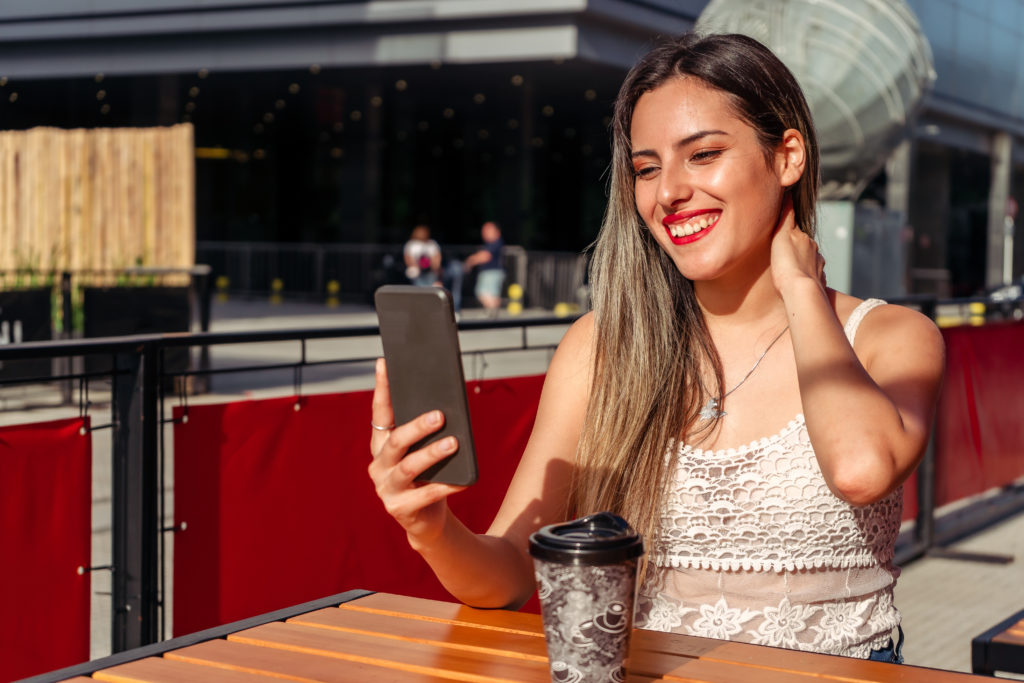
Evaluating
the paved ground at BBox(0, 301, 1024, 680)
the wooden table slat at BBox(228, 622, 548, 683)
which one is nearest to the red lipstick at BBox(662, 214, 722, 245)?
the wooden table slat at BBox(228, 622, 548, 683)

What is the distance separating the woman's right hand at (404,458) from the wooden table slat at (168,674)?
0.34 m

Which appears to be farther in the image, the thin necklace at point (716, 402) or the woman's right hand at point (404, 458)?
the thin necklace at point (716, 402)

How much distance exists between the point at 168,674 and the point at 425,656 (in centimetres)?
41

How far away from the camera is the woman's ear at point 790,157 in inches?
98.8

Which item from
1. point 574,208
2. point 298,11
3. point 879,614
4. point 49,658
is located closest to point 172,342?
point 49,658

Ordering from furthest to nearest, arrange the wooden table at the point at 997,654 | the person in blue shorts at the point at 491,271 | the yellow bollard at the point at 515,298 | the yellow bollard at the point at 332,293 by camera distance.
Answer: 1. the yellow bollard at the point at 332,293
2. the yellow bollard at the point at 515,298
3. the person in blue shorts at the point at 491,271
4. the wooden table at the point at 997,654

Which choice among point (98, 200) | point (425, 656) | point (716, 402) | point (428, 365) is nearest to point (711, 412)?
point (716, 402)

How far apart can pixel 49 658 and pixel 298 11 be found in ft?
75.8

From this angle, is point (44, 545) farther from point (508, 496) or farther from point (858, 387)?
point (858, 387)

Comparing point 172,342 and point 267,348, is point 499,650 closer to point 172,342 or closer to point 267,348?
point 172,342

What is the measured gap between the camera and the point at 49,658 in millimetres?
3654

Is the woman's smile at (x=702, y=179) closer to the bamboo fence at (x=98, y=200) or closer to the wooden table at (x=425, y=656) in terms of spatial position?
the wooden table at (x=425, y=656)

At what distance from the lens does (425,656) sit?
77.6 inches

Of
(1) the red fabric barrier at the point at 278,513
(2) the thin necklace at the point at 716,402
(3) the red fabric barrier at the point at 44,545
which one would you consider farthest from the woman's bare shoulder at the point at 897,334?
(3) the red fabric barrier at the point at 44,545
